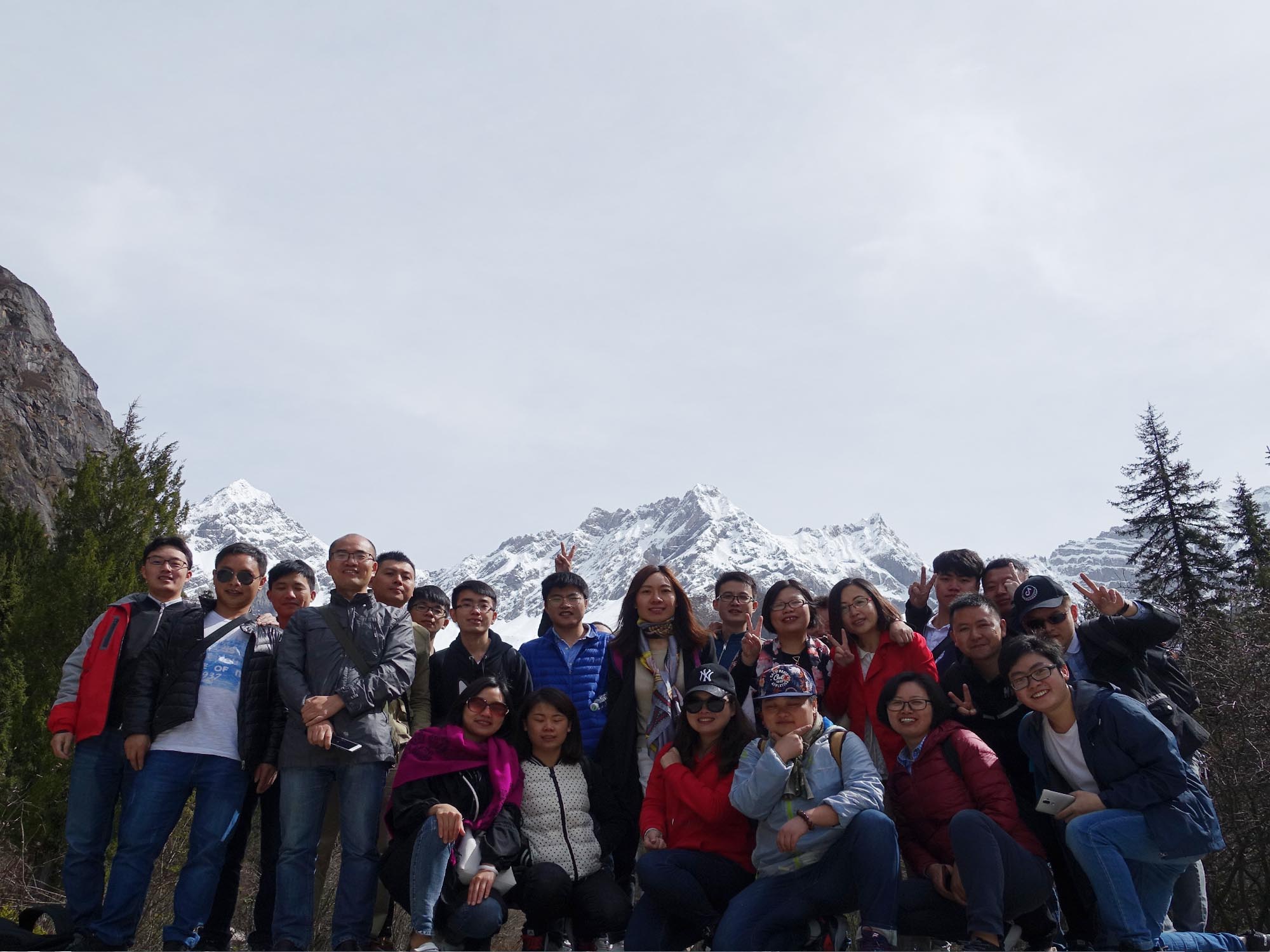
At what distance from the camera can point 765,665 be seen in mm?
5066

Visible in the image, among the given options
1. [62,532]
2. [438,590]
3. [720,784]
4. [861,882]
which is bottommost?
[861,882]

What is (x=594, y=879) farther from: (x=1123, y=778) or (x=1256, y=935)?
(x=1256, y=935)

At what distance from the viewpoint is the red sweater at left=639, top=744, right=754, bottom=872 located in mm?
4305

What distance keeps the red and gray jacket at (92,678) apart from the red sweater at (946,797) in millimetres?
4092

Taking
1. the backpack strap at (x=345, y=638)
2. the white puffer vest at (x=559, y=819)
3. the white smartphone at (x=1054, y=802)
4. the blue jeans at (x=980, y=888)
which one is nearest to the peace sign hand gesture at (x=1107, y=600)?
the white smartphone at (x=1054, y=802)

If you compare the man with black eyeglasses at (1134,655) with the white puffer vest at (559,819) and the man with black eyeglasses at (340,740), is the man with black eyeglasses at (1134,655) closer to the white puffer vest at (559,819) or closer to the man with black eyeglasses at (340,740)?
the white puffer vest at (559,819)

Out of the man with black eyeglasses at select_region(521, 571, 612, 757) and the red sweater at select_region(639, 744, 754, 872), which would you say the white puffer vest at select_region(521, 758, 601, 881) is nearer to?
the red sweater at select_region(639, 744, 754, 872)

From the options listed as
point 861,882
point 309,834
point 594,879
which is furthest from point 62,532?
point 861,882

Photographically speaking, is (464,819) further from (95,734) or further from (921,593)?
(921,593)

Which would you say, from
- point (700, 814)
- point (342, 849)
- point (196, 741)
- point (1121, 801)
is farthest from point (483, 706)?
point (1121, 801)

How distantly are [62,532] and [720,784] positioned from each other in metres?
15.5

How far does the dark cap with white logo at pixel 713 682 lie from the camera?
14.8 feet

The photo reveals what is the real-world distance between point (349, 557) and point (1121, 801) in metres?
4.01

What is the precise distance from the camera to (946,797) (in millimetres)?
4207
